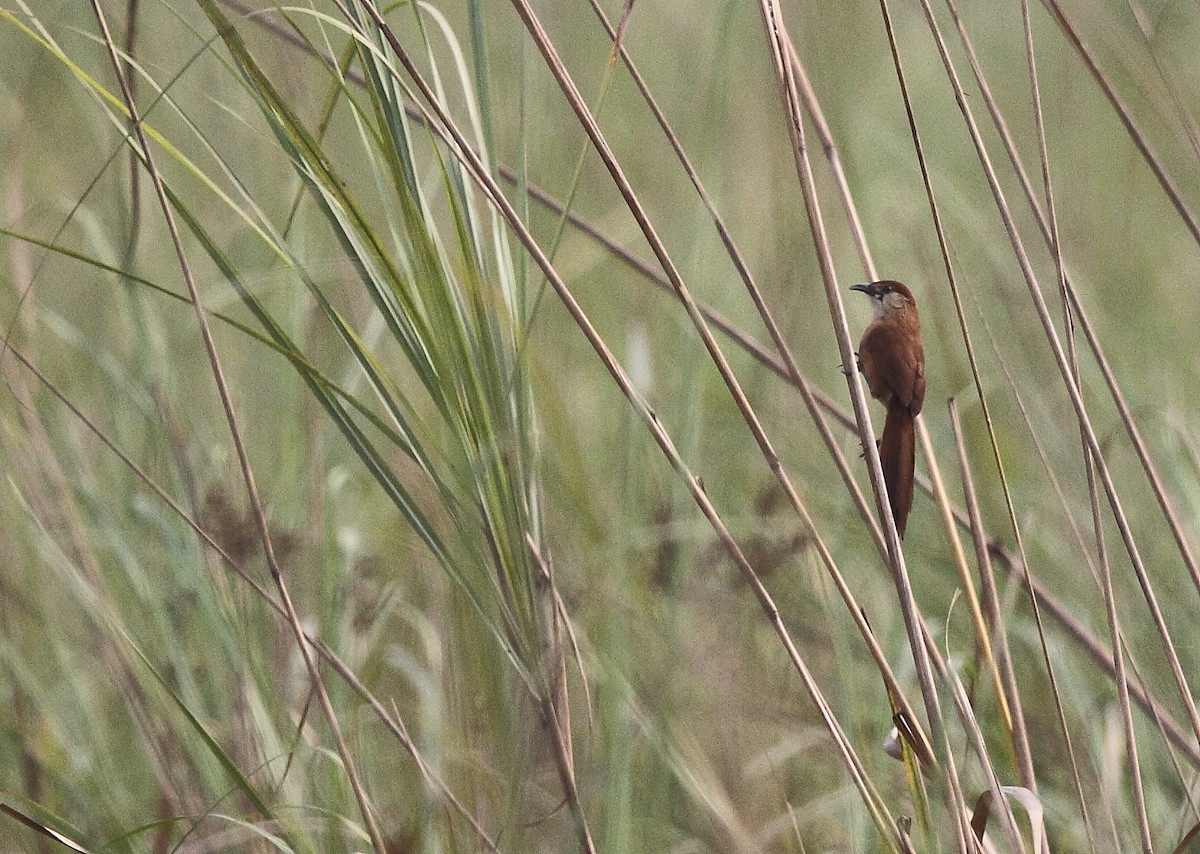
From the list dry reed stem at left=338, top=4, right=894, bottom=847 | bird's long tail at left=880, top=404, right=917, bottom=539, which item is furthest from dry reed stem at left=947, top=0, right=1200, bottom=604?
dry reed stem at left=338, top=4, right=894, bottom=847

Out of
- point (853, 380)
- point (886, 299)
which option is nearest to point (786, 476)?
point (853, 380)

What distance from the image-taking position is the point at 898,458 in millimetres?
993

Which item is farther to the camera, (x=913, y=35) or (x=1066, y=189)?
(x=913, y=35)

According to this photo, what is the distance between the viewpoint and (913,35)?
2738 mm

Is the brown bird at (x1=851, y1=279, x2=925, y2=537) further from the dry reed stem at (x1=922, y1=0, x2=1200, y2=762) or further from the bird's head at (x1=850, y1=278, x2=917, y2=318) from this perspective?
the dry reed stem at (x1=922, y1=0, x2=1200, y2=762)

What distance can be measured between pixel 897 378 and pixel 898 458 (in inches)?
3.2

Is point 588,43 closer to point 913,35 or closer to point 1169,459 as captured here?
point 913,35

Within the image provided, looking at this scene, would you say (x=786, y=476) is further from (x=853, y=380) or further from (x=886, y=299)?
(x=886, y=299)

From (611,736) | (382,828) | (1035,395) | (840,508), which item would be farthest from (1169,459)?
(382,828)

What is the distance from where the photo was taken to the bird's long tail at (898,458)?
3.22ft

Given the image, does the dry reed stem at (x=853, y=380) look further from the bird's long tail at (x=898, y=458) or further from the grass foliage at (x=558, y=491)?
the bird's long tail at (x=898, y=458)

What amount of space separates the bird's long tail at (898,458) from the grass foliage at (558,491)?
29 mm

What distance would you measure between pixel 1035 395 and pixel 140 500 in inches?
41.0

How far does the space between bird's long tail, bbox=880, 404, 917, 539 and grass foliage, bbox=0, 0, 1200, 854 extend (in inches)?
1.2
